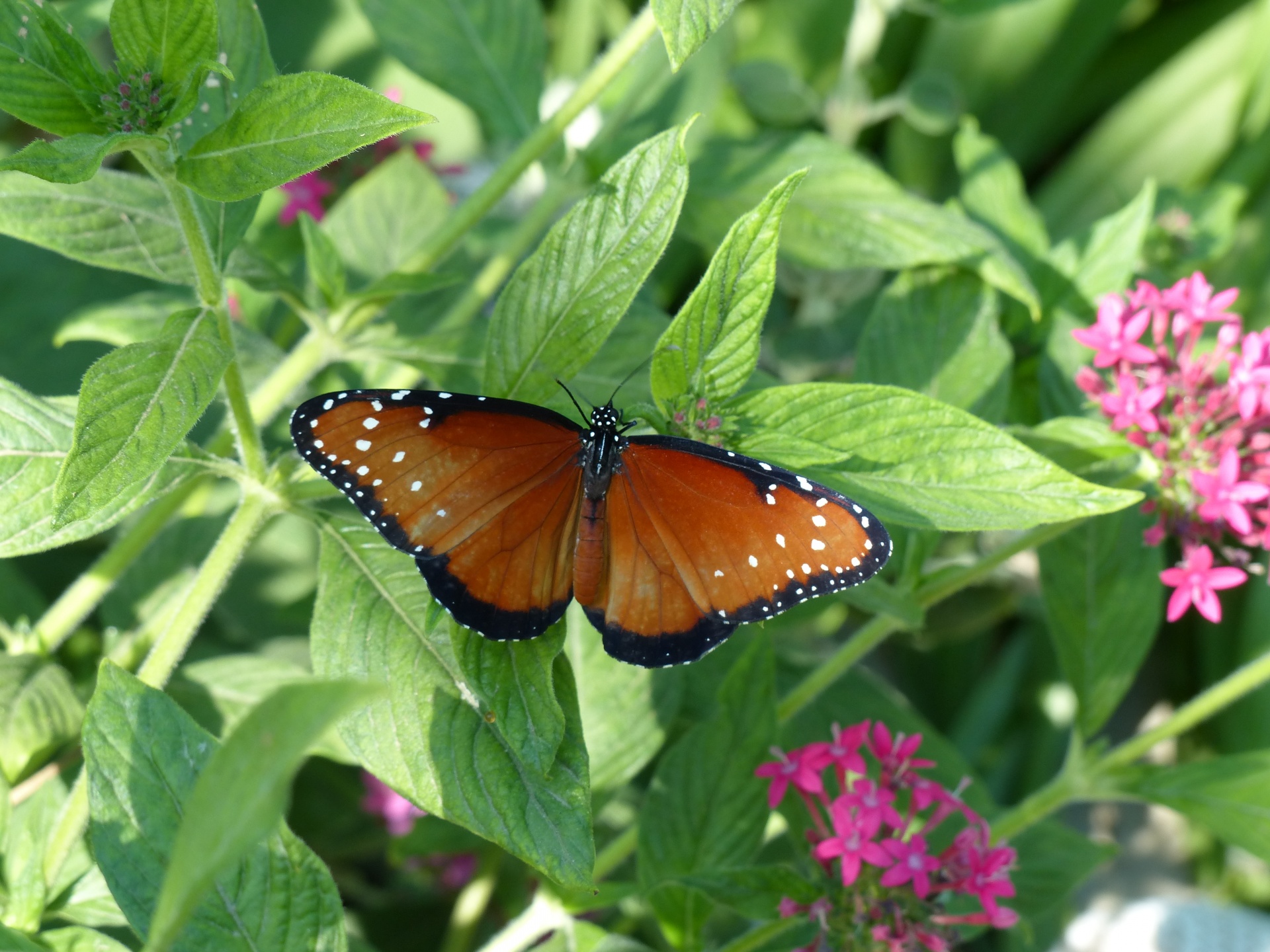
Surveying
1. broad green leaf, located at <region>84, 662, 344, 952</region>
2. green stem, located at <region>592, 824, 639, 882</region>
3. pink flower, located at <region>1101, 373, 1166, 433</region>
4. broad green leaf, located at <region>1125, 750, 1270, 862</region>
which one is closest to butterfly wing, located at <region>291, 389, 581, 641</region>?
broad green leaf, located at <region>84, 662, 344, 952</region>

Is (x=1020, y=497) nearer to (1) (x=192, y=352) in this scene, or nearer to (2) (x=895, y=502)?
(2) (x=895, y=502)

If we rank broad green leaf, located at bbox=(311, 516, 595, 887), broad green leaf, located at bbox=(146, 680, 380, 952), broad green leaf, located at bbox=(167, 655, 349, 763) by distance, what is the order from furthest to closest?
broad green leaf, located at bbox=(167, 655, 349, 763) < broad green leaf, located at bbox=(311, 516, 595, 887) < broad green leaf, located at bbox=(146, 680, 380, 952)

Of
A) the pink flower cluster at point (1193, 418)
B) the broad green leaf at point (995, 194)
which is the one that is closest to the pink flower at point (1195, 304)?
the pink flower cluster at point (1193, 418)

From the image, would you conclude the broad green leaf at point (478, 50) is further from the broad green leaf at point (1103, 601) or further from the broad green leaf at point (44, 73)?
the broad green leaf at point (1103, 601)

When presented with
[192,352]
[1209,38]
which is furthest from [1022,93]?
[192,352]

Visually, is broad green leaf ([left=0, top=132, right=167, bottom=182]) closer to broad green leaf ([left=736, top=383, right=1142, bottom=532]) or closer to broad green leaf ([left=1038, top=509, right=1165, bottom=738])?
broad green leaf ([left=736, top=383, right=1142, bottom=532])

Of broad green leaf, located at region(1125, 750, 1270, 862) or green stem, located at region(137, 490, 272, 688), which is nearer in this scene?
green stem, located at region(137, 490, 272, 688)

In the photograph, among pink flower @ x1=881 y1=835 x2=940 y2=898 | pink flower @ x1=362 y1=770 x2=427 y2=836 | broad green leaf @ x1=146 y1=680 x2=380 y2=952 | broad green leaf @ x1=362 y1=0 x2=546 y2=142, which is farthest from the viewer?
pink flower @ x1=362 y1=770 x2=427 y2=836
